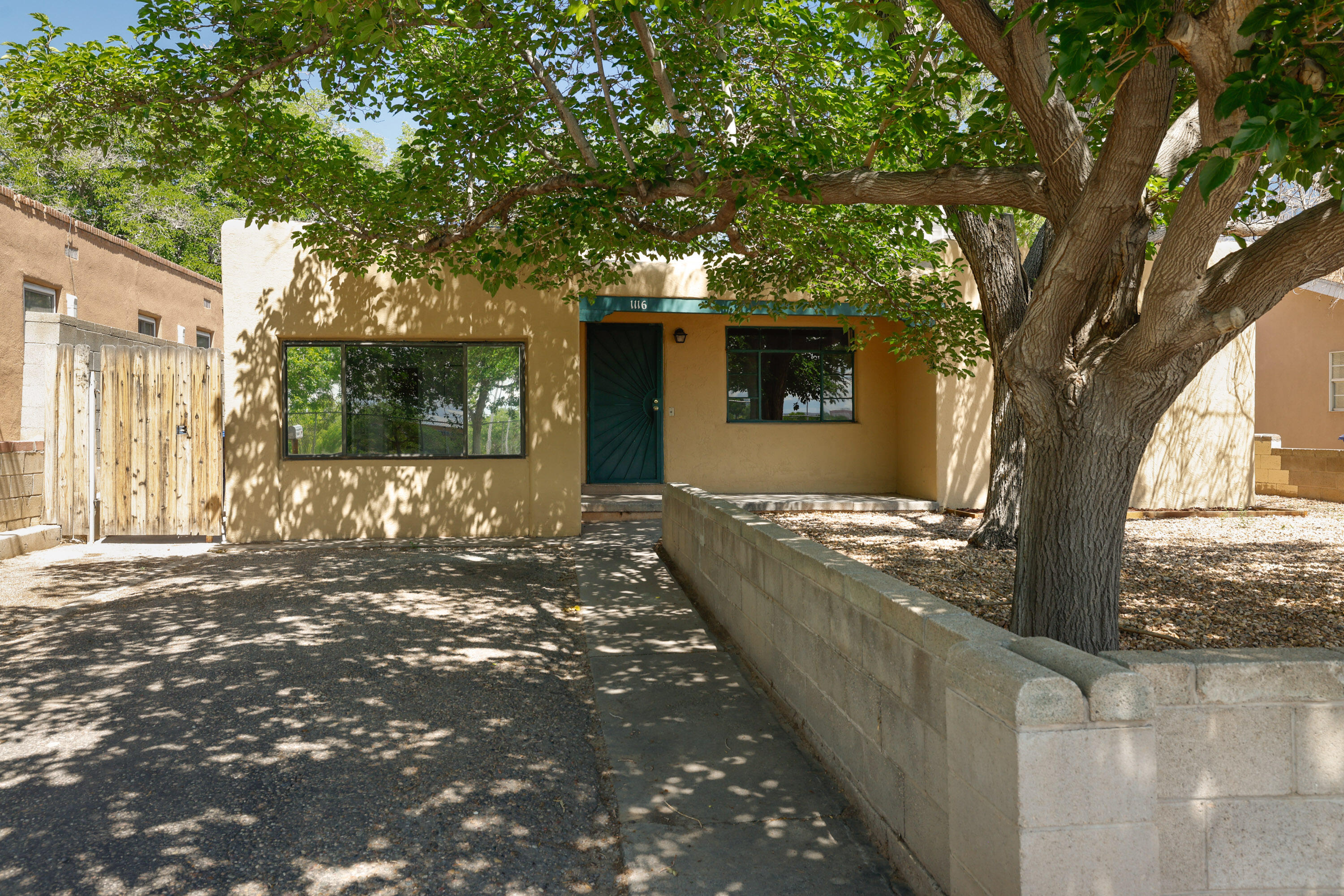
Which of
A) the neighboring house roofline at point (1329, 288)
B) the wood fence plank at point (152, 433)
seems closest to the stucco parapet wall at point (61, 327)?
the wood fence plank at point (152, 433)

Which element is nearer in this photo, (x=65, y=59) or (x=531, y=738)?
(x=531, y=738)

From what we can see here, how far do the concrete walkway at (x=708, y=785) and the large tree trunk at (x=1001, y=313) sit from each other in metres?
3.12

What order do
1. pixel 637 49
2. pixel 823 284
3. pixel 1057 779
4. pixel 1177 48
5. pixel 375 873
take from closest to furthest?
pixel 1057 779
pixel 375 873
pixel 1177 48
pixel 637 49
pixel 823 284

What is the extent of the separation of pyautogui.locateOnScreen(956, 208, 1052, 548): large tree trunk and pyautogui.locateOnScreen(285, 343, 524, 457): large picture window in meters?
5.53

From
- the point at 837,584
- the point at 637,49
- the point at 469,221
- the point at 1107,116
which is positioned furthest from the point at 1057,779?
the point at 469,221

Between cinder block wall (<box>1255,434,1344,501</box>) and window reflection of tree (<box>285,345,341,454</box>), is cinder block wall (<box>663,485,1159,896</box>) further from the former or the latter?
cinder block wall (<box>1255,434,1344,501</box>)

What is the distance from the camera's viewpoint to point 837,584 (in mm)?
3764

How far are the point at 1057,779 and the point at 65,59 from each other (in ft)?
30.5

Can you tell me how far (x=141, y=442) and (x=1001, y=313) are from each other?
931 centimetres

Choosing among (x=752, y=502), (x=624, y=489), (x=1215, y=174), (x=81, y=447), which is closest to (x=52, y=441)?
(x=81, y=447)

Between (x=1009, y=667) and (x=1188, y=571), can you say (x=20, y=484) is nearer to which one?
(x=1009, y=667)

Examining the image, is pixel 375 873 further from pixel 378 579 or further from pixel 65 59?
pixel 65 59

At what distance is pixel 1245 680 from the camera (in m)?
2.35

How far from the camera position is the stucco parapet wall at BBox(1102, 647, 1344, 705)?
2.34 meters
